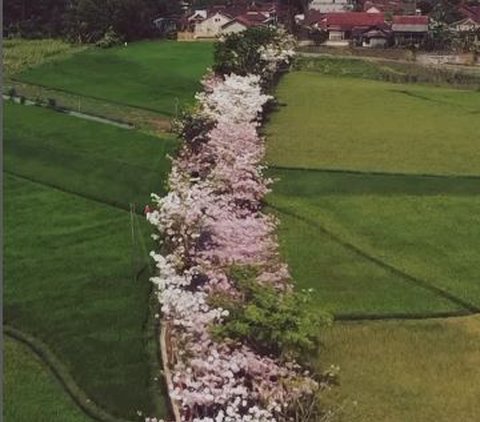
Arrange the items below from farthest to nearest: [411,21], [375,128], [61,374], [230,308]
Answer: [411,21], [375,128], [61,374], [230,308]

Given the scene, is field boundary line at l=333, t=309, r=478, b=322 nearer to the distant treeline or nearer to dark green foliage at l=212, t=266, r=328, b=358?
dark green foliage at l=212, t=266, r=328, b=358

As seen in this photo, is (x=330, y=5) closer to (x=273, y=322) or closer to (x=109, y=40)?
(x=109, y=40)

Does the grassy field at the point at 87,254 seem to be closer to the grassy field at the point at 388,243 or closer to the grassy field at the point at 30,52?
the grassy field at the point at 388,243

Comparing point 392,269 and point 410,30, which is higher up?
point 410,30

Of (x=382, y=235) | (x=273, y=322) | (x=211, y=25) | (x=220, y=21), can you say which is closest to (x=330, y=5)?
(x=211, y=25)

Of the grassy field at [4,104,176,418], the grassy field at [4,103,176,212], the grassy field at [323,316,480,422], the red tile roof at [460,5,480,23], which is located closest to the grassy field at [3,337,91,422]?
the grassy field at [4,104,176,418]

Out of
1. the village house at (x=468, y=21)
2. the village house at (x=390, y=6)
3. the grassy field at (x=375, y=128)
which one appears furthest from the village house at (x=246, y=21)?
the grassy field at (x=375, y=128)

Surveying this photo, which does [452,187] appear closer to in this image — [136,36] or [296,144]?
[296,144]
